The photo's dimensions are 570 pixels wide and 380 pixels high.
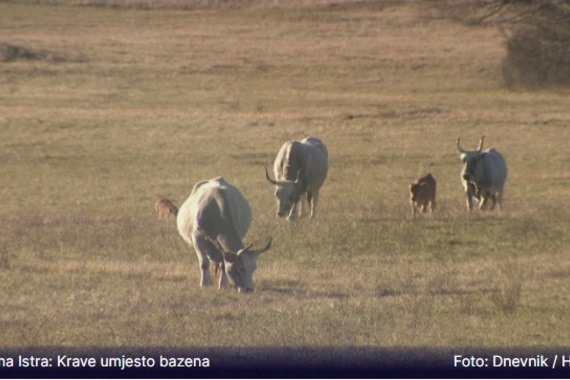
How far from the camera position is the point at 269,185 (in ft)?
80.4

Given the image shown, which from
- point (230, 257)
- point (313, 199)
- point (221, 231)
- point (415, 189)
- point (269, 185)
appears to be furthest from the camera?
point (269, 185)

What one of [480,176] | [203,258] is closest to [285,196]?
[480,176]

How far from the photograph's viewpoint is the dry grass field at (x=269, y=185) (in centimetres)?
1122

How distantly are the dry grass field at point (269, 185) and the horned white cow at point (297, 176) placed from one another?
60 cm

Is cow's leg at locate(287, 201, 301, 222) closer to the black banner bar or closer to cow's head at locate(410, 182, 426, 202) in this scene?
cow's head at locate(410, 182, 426, 202)

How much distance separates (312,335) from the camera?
1030 cm

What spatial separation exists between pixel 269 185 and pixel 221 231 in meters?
11.0

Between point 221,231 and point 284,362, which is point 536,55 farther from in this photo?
point 284,362

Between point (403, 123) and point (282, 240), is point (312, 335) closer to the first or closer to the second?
point (282, 240)

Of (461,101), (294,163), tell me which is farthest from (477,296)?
(461,101)

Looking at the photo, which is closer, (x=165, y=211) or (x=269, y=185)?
(x=165, y=211)

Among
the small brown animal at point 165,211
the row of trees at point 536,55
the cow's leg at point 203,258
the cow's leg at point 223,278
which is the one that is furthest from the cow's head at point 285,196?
the row of trees at point 536,55

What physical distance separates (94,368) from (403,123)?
28.1 m

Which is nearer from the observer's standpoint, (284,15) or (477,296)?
(477,296)
